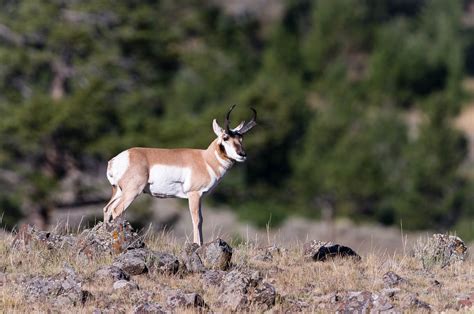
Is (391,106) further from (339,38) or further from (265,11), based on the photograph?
(265,11)

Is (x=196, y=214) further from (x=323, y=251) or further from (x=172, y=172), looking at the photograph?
(x=323, y=251)

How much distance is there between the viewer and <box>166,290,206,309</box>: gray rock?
11172mm

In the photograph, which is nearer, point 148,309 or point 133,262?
point 148,309

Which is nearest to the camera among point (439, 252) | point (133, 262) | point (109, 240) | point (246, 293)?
point (246, 293)

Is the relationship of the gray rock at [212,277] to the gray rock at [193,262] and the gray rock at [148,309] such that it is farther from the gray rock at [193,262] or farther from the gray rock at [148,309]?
the gray rock at [148,309]

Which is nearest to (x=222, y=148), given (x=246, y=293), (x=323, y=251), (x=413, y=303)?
(x=323, y=251)

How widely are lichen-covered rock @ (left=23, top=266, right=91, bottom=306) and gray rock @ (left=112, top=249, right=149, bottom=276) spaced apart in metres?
0.65

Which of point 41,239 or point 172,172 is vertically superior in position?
point 172,172

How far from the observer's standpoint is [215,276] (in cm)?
1226

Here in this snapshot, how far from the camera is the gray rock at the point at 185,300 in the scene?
11172 mm

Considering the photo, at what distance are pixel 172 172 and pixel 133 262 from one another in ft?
10.3

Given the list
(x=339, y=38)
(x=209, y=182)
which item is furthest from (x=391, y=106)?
(x=209, y=182)

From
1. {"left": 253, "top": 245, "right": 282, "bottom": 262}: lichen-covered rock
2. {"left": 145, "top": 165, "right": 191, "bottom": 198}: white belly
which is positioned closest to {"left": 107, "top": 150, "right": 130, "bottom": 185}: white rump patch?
{"left": 145, "top": 165, "right": 191, "bottom": 198}: white belly

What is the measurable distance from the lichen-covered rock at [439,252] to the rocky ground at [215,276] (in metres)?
0.01
